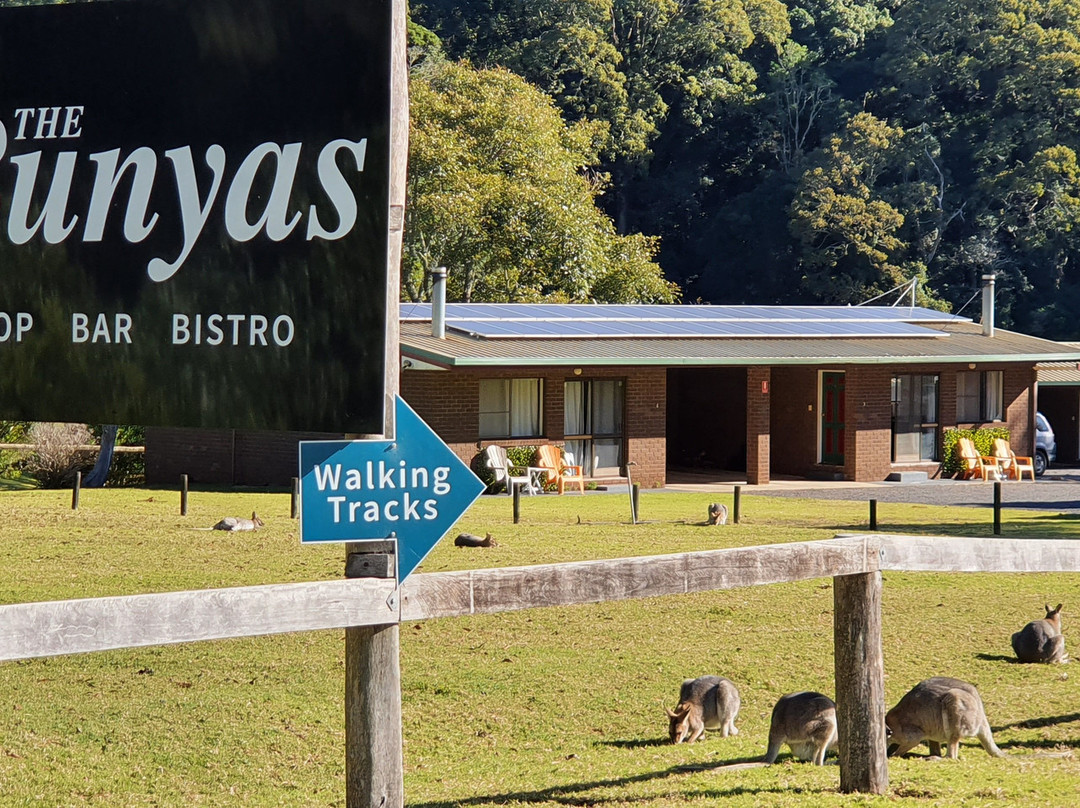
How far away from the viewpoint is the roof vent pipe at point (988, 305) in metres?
34.0

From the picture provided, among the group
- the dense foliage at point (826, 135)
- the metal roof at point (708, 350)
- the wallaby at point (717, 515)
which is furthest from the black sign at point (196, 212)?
the dense foliage at point (826, 135)

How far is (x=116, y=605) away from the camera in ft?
15.6

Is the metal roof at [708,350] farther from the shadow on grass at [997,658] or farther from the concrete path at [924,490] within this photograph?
the shadow on grass at [997,658]

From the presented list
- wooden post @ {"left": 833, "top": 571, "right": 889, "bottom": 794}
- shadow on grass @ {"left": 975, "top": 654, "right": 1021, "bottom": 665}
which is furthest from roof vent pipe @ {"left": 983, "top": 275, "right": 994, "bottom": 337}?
wooden post @ {"left": 833, "top": 571, "right": 889, "bottom": 794}

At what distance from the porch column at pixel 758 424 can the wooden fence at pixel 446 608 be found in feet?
73.6

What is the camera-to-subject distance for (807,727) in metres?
7.00

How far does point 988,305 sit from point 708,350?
9.15 m

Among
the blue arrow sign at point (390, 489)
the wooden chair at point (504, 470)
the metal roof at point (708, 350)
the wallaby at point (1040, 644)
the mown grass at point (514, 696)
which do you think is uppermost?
the metal roof at point (708, 350)

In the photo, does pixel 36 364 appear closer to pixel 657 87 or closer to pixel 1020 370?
pixel 1020 370

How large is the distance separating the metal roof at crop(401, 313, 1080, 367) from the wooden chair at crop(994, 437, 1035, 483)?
205 cm

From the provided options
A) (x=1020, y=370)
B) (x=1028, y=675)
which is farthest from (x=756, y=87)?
(x=1028, y=675)

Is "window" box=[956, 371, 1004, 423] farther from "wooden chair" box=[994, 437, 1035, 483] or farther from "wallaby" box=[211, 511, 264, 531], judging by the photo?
"wallaby" box=[211, 511, 264, 531]

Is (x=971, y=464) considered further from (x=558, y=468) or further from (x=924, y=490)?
(x=558, y=468)

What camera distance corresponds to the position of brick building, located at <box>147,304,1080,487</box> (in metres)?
27.6
